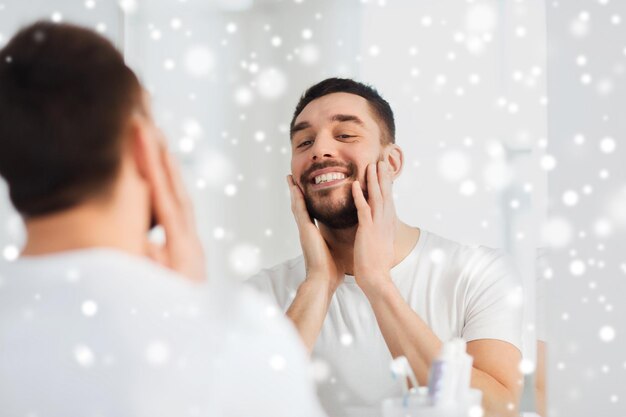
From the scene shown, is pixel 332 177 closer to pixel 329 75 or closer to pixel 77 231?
pixel 329 75

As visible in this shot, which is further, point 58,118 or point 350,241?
point 350,241

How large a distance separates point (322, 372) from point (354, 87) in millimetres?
563

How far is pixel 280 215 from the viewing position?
146cm

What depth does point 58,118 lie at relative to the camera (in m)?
0.53

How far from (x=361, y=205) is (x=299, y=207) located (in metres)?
0.14

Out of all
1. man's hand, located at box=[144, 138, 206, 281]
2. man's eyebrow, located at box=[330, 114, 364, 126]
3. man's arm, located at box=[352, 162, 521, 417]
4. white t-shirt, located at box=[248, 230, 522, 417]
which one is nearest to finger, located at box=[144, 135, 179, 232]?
man's hand, located at box=[144, 138, 206, 281]

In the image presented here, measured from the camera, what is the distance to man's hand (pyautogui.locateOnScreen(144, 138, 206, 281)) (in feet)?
1.85

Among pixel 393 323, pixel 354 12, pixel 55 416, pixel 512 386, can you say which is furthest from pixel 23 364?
pixel 354 12

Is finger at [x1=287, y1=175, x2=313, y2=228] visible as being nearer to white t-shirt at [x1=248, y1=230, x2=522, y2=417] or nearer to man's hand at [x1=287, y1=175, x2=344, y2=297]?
man's hand at [x1=287, y1=175, x2=344, y2=297]

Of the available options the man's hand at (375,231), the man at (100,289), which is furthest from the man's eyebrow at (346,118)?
the man at (100,289)

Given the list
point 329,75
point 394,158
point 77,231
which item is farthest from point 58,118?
point 329,75

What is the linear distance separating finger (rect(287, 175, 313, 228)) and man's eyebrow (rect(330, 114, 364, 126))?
15 centimetres

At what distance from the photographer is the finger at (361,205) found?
1.18 m

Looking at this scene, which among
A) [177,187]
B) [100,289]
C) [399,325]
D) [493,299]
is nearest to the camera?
[100,289]
